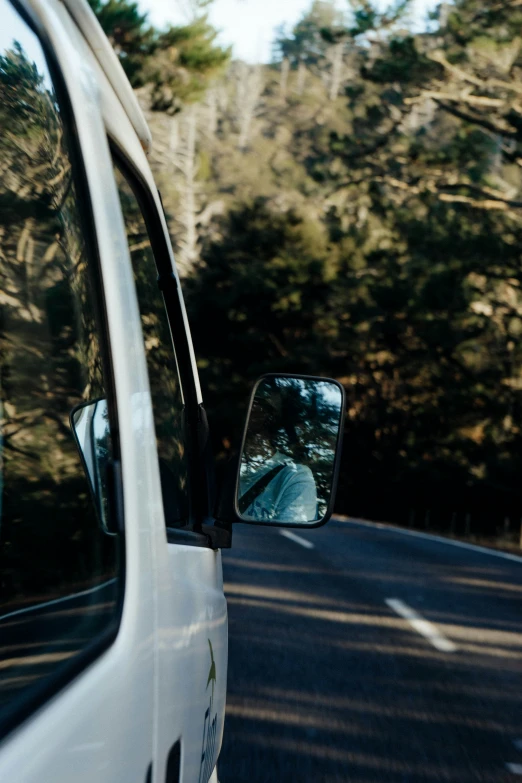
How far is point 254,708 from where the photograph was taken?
5.21 meters

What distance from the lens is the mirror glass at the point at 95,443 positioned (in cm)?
149

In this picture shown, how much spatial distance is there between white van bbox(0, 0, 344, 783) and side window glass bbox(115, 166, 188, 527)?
0.81 feet

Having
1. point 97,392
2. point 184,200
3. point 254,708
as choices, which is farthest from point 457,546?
point 184,200

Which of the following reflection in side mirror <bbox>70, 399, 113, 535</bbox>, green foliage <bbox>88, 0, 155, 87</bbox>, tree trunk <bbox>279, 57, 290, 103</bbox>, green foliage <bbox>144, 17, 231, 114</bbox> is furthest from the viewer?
tree trunk <bbox>279, 57, 290, 103</bbox>

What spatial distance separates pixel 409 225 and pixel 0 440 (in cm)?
3196

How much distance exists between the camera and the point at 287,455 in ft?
7.46

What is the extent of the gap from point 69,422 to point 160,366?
741 mm

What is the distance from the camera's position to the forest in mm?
20609

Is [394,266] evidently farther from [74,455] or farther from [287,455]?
[74,455]

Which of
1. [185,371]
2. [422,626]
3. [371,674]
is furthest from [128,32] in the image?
[185,371]

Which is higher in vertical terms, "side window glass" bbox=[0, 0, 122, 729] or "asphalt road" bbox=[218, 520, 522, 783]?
"side window glass" bbox=[0, 0, 122, 729]

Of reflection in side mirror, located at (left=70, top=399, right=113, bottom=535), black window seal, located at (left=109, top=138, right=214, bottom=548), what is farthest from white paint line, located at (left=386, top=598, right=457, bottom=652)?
reflection in side mirror, located at (left=70, top=399, right=113, bottom=535)

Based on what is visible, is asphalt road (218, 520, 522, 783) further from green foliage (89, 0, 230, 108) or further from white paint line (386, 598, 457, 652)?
green foliage (89, 0, 230, 108)

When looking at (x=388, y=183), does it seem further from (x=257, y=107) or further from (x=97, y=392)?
(x=257, y=107)
